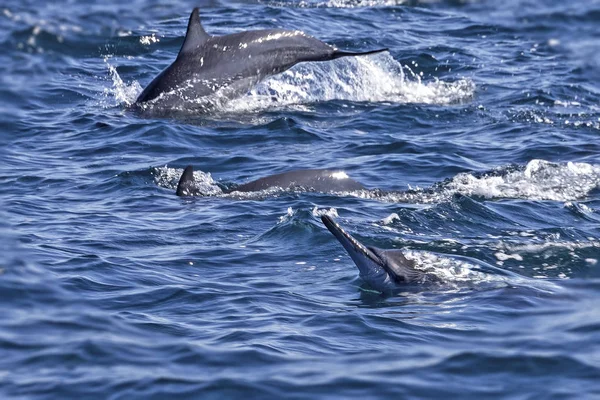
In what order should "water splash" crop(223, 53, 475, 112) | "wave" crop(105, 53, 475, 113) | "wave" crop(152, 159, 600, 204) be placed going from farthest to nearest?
"water splash" crop(223, 53, 475, 112)
"wave" crop(105, 53, 475, 113)
"wave" crop(152, 159, 600, 204)

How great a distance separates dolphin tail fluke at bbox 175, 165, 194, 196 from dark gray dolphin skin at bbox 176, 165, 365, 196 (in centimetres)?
7

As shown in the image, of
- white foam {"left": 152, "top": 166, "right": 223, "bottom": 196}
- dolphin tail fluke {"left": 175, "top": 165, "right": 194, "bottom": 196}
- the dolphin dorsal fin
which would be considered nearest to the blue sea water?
white foam {"left": 152, "top": 166, "right": 223, "bottom": 196}

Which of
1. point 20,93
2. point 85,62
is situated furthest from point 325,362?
point 85,62

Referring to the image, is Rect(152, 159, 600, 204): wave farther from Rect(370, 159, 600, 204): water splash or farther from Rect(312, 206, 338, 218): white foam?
Rect(312, 206, 338, 218): white foam

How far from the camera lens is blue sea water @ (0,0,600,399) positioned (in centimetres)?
776

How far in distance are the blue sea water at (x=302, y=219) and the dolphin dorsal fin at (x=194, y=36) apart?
1.15 meters

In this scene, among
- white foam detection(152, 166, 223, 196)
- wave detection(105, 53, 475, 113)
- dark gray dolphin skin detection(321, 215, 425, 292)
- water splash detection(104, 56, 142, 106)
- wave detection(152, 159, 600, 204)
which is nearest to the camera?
dark gray dolphin skin detection(321, 215, 425, 292)

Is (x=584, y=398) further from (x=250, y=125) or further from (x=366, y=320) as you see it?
(x=250, y=125)

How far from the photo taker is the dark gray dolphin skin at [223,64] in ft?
58.6

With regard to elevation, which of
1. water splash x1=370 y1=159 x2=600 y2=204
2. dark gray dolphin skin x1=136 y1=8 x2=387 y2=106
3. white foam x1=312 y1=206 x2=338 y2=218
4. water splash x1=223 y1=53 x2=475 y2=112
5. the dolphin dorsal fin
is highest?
the dolphin dorsal fin

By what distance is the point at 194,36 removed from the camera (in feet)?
58.0

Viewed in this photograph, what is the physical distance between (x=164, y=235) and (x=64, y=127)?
19.2 ft

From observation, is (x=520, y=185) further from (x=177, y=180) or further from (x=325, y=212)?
(x=177, y=180)

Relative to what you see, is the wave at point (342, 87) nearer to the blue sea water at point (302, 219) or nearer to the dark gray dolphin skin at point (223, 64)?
the blue sea water at point (302, 219)
